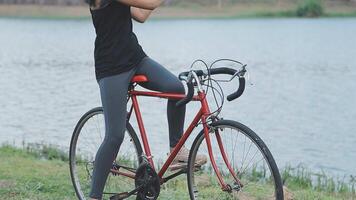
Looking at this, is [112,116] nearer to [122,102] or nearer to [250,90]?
[122,102]

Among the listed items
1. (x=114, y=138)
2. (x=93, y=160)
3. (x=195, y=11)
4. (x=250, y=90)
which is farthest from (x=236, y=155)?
(x=195, y=11)

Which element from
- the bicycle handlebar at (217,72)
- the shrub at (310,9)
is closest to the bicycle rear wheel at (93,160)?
the bicycle handlebar at (217,72)

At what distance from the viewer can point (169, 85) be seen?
455 centimetres

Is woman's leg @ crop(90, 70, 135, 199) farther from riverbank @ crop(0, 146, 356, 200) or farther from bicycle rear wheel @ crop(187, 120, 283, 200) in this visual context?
riverbank @ crop(0, 146, 356, 200)

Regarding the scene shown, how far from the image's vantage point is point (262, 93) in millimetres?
21781

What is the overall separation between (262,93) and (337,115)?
4.71m

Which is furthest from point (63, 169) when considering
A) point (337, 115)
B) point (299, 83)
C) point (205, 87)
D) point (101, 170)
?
point (299, 83)

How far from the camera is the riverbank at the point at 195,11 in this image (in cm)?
7519

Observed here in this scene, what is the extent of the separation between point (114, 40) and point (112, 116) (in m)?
0.51

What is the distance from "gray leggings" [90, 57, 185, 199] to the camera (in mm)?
4559

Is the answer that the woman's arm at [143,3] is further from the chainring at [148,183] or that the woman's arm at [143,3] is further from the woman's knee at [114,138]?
the chainring at [148,183]

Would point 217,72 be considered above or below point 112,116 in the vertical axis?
above

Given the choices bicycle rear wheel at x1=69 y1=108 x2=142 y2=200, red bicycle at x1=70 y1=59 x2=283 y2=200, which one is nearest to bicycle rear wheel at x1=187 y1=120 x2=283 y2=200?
red bicycle at x1=70 y1=59 x2=283 y2=200

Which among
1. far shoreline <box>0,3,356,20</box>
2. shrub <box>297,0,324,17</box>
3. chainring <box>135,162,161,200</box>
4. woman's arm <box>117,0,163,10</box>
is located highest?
woman's arm <box>117,0,163,10</box>
